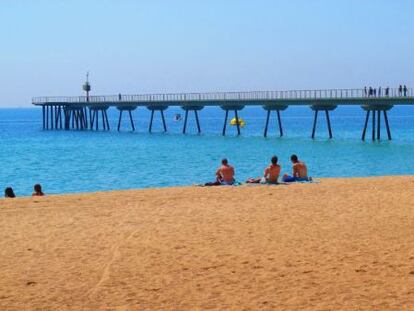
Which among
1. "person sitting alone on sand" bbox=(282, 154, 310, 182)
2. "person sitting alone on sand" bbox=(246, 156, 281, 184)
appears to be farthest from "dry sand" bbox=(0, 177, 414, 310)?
"person sitting alone on sand" bbox=(282, 154, 310, 182)

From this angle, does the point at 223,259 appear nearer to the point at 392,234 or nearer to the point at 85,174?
the point at 392,234

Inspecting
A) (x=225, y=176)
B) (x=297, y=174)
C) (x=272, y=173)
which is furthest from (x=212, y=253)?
(x=297, y=174)

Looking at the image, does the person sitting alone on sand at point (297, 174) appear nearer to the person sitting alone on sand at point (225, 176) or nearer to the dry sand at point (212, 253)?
the person sitting alone on sand at point (225, 176)

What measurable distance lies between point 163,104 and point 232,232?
55.2 metres

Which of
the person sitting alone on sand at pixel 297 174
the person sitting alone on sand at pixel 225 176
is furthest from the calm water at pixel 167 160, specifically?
the person sitting alone on sand at pixel 297 174

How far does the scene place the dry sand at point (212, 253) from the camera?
8.08 m

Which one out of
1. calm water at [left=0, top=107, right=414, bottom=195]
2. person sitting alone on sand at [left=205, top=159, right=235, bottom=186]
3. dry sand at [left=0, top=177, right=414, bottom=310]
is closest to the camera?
dry sand at [left=0, top=177, right=414, bottom=310]

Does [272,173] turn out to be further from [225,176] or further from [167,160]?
[167,160]

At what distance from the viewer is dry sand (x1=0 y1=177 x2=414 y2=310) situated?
8.08m

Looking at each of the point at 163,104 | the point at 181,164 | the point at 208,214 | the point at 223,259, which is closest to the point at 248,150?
the point at 181,164

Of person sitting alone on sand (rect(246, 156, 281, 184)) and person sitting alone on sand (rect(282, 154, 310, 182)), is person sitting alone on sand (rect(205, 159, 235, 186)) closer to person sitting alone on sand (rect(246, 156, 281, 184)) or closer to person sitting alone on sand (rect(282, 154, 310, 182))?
person sitting alone on sand (rect(246, 156, 281, 184))

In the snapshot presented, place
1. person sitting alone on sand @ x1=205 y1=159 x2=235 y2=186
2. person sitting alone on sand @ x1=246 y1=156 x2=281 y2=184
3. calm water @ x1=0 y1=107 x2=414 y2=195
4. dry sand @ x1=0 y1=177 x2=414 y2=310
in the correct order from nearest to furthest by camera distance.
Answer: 1. dry sand @ x1=0 y1=177 x2=414 y2=310
2. person sitting alone on sand @ x1=246 y1=156 x2=281 y2=184
3. person sitting alone on sand @ x1=205 y1=159 x2=235 y2=186
4. calm water @ x1=0 y1=107 x2=414 y2=195

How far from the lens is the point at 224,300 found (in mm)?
7977

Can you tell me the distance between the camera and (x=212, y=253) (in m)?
10.0
